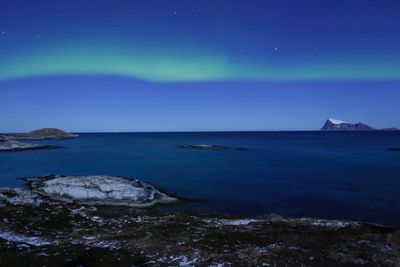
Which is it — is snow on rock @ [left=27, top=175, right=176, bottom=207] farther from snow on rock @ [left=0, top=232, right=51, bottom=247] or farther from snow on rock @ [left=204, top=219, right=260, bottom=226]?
snow on rock @ [left=0, top=232, right=51, bottom=247]

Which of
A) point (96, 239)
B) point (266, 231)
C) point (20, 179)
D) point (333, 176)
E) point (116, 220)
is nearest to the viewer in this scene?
point (96, 239)

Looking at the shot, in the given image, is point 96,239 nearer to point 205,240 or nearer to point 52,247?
point 52,247

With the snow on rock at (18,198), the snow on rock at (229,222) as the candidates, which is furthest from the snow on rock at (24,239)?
the snow on rock at (229,222)

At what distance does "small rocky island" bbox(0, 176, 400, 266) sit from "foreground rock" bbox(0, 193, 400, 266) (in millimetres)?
47

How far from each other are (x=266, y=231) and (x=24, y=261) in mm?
14032

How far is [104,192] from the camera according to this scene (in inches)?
1495

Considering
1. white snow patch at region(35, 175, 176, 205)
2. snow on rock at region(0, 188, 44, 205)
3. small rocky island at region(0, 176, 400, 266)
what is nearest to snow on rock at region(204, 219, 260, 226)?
small rocky island at region(0, 176, 400, 266)

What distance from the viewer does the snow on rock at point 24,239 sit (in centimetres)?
1917

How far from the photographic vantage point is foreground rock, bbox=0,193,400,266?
16766mm

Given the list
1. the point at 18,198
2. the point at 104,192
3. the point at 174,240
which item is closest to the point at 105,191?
the point at 104,192

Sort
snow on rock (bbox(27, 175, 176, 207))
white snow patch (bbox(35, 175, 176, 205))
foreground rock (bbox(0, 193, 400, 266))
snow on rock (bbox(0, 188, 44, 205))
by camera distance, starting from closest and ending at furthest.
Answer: foreground rock (bbox(0, 193, 400, 266)), snow on rock (bbox(0, 188, 44, 205)), snow on rock (bbox(27, 175, 176, 207)), white snow patch (bbox(35, 175, 176, 205))

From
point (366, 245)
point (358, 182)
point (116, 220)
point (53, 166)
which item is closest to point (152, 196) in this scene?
point (116, 220)

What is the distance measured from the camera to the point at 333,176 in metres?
60.6

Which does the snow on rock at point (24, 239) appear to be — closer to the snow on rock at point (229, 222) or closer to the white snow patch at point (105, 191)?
the snow on rock at point (229, 222)
